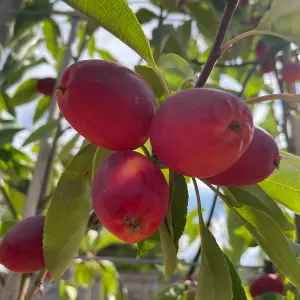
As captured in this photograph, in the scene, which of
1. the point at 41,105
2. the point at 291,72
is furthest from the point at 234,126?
the point at 41,105

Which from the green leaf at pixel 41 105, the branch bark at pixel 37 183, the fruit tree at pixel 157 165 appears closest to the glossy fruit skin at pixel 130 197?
the fruit tree at pixel 157 165

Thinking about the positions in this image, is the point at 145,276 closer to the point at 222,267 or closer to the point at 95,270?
the point at 95,270

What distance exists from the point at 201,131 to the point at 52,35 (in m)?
0.94

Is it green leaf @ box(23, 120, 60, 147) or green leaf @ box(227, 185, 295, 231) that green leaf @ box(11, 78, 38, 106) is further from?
green leaf @ box(227, 185, 295, 231)

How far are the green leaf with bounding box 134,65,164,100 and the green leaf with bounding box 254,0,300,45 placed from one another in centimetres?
10

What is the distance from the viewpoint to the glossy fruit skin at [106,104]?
35cm

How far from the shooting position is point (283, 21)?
1.43 feet

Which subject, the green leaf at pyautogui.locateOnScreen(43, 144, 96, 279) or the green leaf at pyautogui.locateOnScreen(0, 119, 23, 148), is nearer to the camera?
the green leaf at pyautogui.locateOnScreen(43, 144, 96, 279)

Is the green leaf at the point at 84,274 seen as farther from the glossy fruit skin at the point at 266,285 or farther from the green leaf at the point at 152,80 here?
the green leaf at the point at 152,80

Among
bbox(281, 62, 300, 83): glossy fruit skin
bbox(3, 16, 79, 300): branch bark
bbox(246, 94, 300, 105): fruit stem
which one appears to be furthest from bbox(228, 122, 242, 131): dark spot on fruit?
bbox(281, 62, 300, 83): glossy fruit skin

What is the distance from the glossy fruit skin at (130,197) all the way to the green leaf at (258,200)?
144 mm

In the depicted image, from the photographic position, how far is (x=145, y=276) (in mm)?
1736

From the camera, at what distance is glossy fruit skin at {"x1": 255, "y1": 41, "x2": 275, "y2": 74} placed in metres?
1.07

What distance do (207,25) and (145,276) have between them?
39.6 inches
